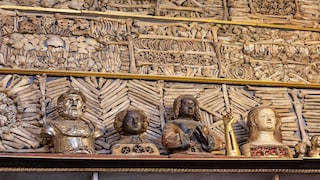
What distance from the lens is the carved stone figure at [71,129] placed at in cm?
541

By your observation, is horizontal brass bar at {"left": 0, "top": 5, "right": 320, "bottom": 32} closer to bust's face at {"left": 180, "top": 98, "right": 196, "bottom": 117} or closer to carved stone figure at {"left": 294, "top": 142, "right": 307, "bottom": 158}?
bust's face at {"left": 180, "top": 98, "right": 196, "bottom": 117}

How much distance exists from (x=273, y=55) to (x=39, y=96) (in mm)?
2453

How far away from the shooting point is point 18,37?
6.14 metres

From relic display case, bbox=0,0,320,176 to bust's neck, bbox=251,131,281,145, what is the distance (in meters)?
0.03

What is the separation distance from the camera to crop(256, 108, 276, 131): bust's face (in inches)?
232

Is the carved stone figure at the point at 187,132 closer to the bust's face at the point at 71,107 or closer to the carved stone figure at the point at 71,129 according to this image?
the carved stone figure at the point at 71,129

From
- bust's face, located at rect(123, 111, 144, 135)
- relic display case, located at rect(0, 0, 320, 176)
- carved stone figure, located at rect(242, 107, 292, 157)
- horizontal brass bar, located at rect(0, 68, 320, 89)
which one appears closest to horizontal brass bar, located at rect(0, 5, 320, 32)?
relic display case, located at rect(0, 0, 320, 176)

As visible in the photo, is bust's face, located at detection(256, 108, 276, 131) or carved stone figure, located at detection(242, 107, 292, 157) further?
bust's face, located at detection(256, 108, 276, 131)

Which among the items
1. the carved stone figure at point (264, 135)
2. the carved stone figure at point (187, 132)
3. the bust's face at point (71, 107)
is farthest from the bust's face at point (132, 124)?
the carved stone figure at point (264, 135)

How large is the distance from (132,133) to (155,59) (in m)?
1.03

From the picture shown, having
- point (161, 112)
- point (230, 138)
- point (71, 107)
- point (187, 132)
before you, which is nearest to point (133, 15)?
point (161, 112)

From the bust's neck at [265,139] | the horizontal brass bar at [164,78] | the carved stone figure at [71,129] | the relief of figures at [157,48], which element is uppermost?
the relief of figures at [157,48]

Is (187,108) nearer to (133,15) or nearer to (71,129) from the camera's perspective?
(71,129)

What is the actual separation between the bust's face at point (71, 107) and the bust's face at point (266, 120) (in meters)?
1.62
